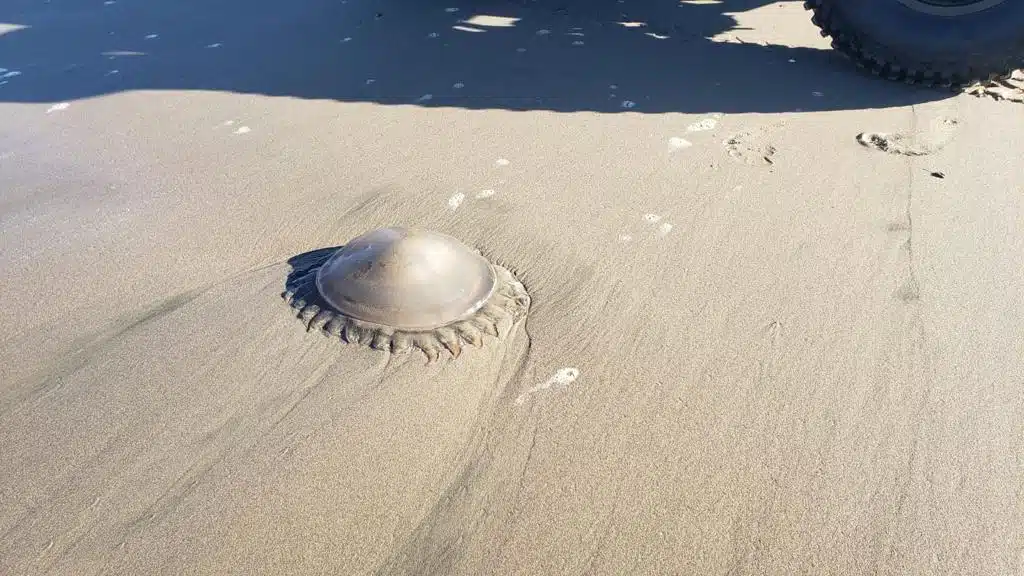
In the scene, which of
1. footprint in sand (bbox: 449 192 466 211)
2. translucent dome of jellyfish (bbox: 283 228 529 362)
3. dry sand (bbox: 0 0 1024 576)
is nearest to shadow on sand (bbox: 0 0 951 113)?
dry sand (bbox: 0 0 1024 576)

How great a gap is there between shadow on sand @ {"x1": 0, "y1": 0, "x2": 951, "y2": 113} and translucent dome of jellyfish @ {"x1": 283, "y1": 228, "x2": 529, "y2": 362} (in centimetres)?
→ 165

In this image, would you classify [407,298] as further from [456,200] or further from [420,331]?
[456,200]

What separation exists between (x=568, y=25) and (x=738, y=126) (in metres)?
1.81

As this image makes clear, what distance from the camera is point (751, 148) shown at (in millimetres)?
3598

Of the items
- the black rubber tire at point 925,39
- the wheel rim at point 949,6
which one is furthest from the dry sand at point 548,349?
the wheel rim at point 949,6

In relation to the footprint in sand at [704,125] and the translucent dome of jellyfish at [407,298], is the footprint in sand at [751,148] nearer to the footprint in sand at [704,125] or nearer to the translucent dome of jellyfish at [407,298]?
the footprint in sand at [704,125]

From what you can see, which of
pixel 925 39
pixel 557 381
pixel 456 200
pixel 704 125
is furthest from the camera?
pixel 925 39

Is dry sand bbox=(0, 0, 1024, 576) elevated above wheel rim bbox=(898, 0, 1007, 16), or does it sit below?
below

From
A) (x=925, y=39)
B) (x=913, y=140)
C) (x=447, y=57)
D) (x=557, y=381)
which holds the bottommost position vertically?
(x=557, y=381)

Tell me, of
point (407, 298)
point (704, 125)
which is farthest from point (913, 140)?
point (407, 298)

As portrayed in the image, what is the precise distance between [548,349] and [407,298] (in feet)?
1.70

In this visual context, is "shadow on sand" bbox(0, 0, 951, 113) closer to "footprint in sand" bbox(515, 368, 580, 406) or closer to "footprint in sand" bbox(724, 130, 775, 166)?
"footprint in sand" bbox(724, 130, 775, 166)

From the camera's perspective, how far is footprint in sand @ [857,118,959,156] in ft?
11.6

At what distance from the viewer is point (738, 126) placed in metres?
3.79
